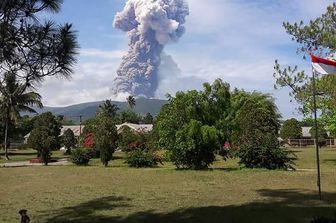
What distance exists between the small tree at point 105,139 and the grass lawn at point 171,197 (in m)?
8.65

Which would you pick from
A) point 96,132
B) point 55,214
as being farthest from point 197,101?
point 55,214

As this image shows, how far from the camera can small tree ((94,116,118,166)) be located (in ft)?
108

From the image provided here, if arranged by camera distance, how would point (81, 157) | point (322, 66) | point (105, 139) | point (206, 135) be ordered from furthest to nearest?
point (81, 157), point (105, 139), point (206, 135), point (322, 66)

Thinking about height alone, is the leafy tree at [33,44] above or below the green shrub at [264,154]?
above

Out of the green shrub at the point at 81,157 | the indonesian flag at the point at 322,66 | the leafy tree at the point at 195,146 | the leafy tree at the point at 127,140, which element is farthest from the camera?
the leafy tree at the point at 127,140

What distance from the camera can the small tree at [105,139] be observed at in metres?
32.9

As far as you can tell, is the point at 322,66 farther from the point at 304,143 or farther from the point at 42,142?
the point at 304,143

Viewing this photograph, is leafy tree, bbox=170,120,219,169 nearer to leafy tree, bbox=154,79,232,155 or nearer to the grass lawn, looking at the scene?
leafy tree, bbox=154,79,232,155

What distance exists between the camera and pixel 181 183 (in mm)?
20297

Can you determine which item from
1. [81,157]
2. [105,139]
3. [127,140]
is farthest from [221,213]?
[127,140]

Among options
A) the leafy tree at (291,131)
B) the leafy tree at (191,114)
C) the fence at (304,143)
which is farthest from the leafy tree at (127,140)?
the leafy tree at (291,131)

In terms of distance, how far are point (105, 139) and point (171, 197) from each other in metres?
17.4

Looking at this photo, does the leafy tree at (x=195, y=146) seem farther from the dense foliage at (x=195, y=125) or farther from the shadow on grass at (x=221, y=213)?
the shadow on grass at (x=221, y=213)

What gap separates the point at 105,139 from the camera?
33.1 meters
